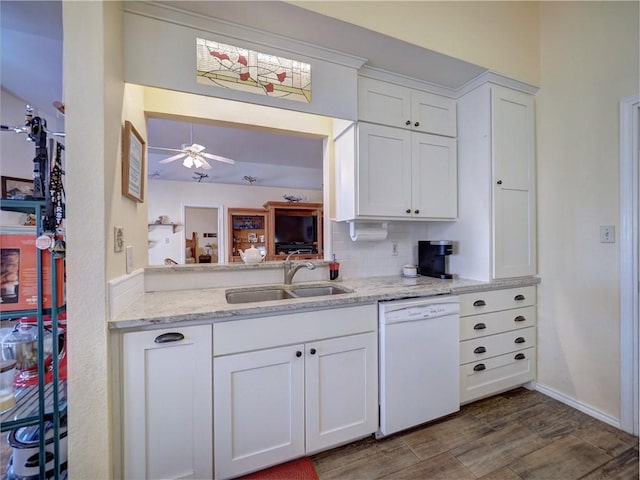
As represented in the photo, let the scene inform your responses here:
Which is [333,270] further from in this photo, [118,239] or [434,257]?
[118,239]

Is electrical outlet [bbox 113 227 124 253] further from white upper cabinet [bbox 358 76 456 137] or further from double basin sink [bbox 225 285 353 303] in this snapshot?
white upper cabinet [bbox 358 76 456 137]

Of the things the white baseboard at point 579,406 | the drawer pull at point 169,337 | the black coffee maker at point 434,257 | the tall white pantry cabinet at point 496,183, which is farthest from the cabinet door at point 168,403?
Answer: the white baseboard at point 579,406

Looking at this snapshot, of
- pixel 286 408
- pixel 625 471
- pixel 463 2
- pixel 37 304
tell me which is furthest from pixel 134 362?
pixel 463 2

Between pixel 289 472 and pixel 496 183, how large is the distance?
2.25 m

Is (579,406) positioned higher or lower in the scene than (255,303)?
lower

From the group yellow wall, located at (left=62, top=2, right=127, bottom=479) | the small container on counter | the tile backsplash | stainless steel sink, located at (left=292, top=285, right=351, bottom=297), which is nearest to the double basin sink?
stainless steel sink, located at (left=292, top=285, right=351, bottom=297)

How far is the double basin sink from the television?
10.5 ft

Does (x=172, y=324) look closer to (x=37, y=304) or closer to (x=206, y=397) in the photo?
(x=206, y=397)

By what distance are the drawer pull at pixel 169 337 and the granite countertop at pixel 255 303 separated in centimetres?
5

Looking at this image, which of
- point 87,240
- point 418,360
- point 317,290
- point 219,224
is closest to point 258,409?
point 317,290

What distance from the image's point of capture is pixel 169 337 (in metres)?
1.19

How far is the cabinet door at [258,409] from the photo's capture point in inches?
50.8

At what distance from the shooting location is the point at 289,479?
1378 millimetres

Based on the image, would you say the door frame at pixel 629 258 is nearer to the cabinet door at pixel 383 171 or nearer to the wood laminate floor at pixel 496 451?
the wood laminate floor at pixel 496 451
